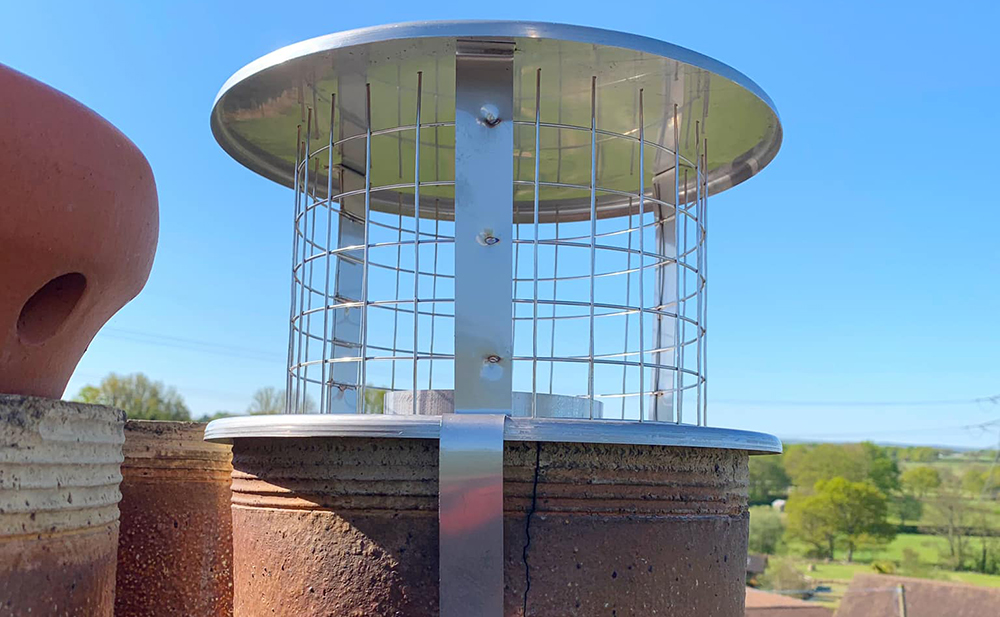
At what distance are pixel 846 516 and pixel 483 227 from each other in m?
95.1

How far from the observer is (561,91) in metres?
4.71

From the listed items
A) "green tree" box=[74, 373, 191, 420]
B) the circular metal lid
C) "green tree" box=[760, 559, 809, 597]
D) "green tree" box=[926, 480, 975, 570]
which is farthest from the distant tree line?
the circular metal lid

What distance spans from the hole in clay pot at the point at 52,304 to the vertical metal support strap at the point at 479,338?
1427 millimetres

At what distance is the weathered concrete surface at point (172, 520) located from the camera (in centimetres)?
484

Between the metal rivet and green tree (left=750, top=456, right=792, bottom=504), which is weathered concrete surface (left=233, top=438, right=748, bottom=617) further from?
green tree (left=750, top=456, right=792, bottom=504)

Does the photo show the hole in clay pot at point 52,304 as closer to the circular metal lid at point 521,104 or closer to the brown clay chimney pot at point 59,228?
the brown clay chimney pot at point 59,228

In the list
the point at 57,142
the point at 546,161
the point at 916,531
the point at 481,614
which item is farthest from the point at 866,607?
the point at 916,531

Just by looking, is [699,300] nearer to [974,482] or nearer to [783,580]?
[783,580]

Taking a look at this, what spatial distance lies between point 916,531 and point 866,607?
80525 mm

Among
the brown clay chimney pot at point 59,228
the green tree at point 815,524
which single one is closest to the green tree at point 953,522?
the green tree at point 815,524

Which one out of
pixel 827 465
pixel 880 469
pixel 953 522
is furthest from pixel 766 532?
pixel 880 469

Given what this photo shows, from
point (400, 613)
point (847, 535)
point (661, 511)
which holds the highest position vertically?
point (661, 511)

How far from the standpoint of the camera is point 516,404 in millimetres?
4863

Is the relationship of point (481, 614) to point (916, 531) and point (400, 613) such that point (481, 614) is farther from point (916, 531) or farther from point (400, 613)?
point (916, 531)
